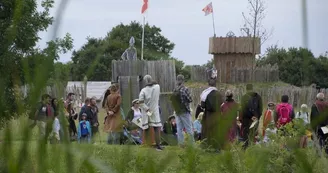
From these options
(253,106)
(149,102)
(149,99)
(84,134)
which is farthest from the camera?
(149,102)

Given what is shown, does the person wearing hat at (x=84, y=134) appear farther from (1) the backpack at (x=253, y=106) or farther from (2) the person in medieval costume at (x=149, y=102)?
(1) the backpack at (x=253, y=106)

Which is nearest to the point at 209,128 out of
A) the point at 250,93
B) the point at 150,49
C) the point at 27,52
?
the point at 250,93

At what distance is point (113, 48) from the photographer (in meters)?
0.86

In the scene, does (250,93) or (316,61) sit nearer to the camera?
(316,61)

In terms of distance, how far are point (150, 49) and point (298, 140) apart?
0.95 feet

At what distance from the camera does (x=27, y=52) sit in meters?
0.89

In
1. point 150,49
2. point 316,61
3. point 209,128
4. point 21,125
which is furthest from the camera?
point 209,128

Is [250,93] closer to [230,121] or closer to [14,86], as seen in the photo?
[230,121]

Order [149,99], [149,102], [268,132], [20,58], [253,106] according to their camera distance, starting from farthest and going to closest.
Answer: [149,102] < [149,99] < [268,132] < [253,106] < [20,58]

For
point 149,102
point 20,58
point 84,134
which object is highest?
point 20,58

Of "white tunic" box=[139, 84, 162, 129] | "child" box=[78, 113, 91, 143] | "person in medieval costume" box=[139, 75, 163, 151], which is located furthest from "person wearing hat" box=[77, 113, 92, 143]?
"white tunic" box=[139, 84, 162, 129]

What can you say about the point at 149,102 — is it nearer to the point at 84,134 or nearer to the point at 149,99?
the point at 149,99

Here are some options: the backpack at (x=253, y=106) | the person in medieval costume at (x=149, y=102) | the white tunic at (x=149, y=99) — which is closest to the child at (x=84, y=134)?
the person in medieval costume at (x=149, y=102)

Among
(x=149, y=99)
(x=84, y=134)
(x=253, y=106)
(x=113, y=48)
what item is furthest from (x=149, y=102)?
(x=113, y=48)
